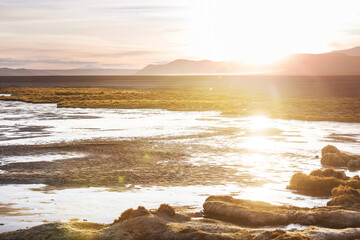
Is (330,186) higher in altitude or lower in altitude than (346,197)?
lower

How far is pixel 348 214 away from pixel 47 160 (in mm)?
15286

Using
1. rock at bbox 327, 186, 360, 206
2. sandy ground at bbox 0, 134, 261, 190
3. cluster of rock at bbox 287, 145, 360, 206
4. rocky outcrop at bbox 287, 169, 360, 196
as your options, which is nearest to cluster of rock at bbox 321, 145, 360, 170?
cluster of rock at bbox 287, 145, 360, 206

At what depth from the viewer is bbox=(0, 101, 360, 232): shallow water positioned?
47.2ft

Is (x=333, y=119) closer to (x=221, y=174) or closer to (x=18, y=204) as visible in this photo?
(x=221, y=174)

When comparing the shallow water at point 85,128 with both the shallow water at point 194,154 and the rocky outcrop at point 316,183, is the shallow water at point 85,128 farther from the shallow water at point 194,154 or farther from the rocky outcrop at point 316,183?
the rocky outcrop at point 316,183

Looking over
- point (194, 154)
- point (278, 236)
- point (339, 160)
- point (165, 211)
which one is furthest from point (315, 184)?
point (194, 154)

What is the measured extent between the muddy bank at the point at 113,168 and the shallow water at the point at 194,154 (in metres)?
0.93

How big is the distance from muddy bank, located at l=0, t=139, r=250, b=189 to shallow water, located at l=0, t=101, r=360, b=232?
93 centimetres

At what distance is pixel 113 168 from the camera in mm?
20672

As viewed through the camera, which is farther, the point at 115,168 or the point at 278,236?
the point at 115,168

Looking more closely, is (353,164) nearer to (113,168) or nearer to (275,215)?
(275,215)

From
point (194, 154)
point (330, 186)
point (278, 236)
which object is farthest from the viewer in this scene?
point (194, 154)

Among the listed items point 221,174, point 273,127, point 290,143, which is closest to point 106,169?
point 221,174

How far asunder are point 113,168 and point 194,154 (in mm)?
5467
